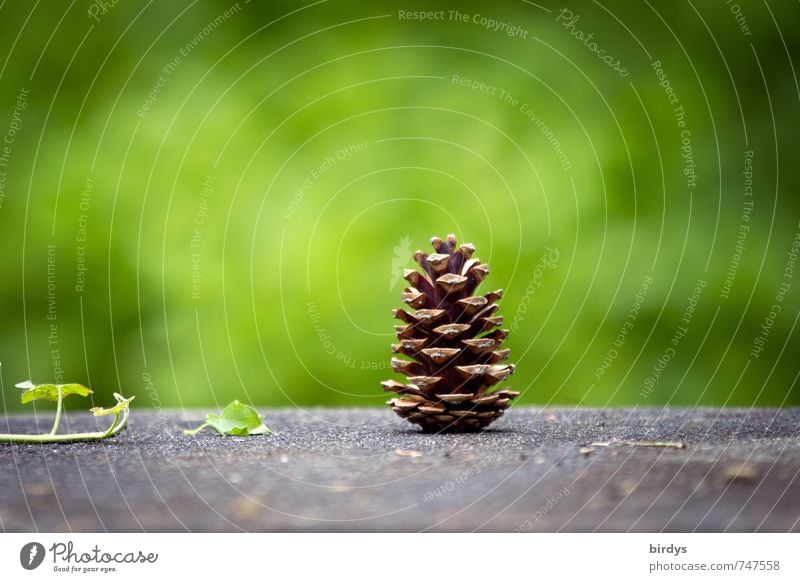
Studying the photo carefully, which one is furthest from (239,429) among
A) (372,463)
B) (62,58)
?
(62,58)

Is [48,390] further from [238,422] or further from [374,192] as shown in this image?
[374,192]

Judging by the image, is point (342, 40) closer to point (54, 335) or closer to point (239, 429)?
point (54, 335)

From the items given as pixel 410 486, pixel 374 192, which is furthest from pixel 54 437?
pixel 374 192

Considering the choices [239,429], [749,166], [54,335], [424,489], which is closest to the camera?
[424,489]

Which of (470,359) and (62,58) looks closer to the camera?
(470,359)
